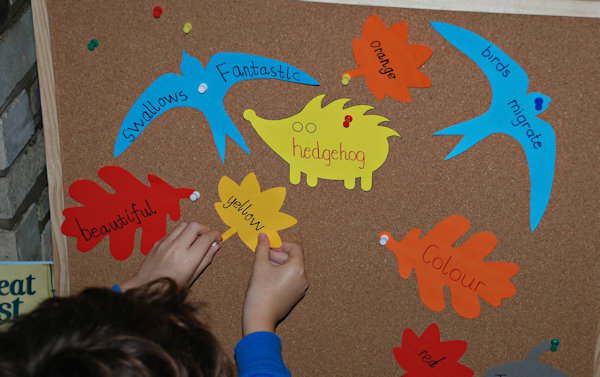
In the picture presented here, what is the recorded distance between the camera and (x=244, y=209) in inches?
31.1

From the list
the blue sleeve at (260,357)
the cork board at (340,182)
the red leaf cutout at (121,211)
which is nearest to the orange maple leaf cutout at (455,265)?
the cork board at (340,182)

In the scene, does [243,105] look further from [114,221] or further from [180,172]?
[114,221]

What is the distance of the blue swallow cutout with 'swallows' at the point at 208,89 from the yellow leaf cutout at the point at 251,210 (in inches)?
2.0

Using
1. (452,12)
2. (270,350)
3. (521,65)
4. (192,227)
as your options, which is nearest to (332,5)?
(452,12)

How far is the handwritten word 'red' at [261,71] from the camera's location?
0.75 m

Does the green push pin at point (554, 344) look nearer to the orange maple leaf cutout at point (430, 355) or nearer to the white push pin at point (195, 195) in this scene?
the orange maple leaf cutout at point (430, 355)

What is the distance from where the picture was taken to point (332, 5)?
0.73 m

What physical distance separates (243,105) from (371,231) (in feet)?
0.90

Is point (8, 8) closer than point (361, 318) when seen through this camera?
Yes

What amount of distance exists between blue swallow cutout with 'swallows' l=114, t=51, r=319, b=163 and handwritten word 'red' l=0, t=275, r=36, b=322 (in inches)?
10.7

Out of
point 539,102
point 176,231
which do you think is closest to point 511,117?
point 539,102

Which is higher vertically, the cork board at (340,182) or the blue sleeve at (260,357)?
the cork board at (340,182)

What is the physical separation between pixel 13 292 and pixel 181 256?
0.94ft

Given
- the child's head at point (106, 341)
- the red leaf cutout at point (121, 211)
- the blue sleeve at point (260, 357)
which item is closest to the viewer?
the child's head at point (106, 341)
